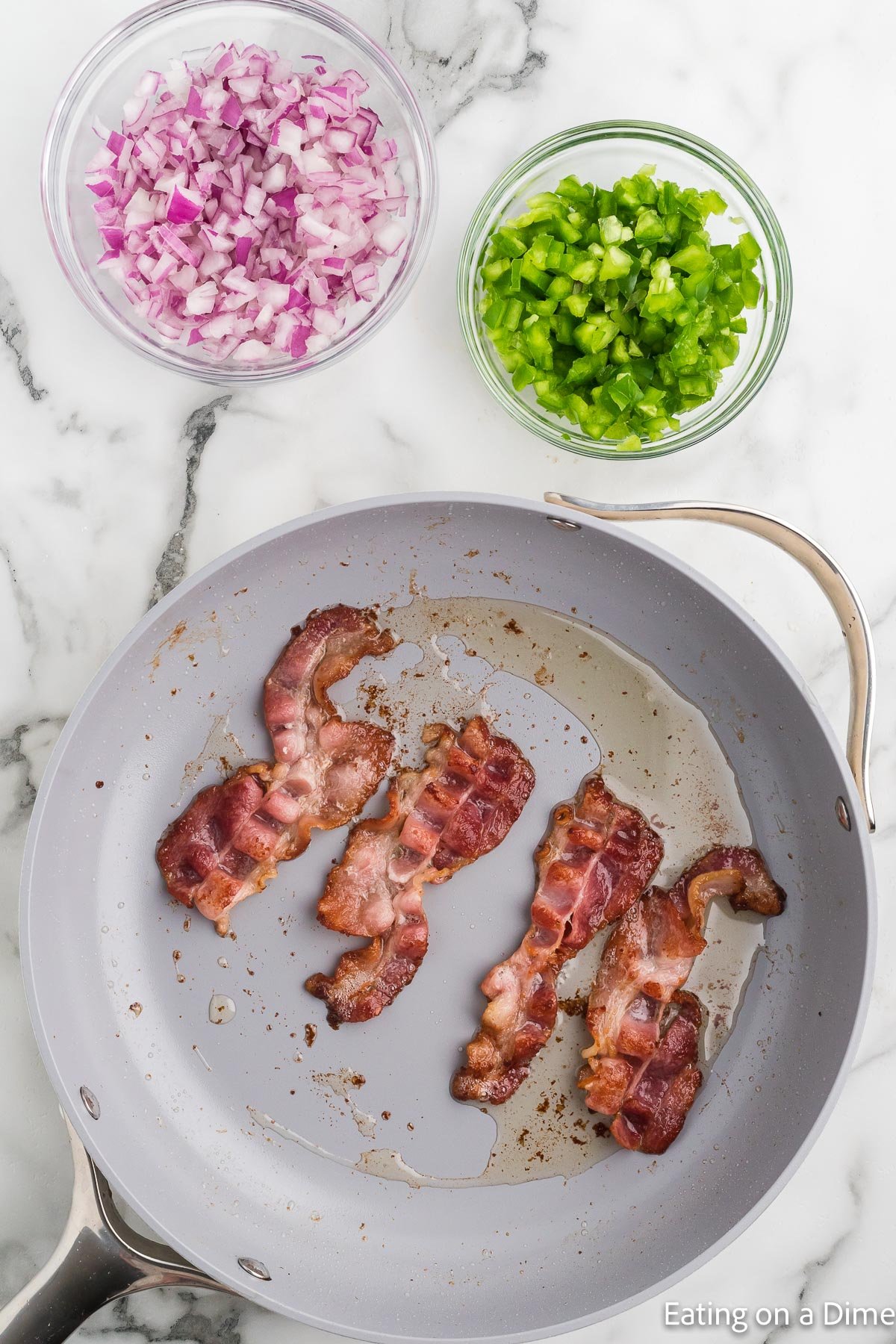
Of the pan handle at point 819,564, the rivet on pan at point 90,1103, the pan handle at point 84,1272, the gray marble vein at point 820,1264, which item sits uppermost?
the pan handle at point 819,564

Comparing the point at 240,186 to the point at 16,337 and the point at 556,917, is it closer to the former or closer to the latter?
the point at 16,337

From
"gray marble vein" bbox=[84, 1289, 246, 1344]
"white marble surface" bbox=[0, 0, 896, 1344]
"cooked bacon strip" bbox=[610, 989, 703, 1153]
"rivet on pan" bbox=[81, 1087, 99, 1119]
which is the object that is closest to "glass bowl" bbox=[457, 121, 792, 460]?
"white marble surface" bbox=[0, 0, 896, 1344]

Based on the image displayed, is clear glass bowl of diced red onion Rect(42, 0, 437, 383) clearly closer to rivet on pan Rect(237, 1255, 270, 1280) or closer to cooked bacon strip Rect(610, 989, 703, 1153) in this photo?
cooked bacon strip Rect(610, 989, 703, 1153)

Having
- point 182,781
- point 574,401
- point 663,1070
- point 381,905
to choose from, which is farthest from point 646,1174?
point 574,401

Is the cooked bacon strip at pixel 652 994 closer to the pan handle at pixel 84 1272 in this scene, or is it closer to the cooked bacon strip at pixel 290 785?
the cooked bacon strip at pixel 290 785

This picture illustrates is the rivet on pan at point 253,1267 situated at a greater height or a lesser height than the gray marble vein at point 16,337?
lesser

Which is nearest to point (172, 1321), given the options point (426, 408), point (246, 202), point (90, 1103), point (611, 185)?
point (90, 1103)

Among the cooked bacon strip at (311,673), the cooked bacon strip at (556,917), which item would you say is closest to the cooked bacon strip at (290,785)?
the cooked bacon strip at (311,673)
